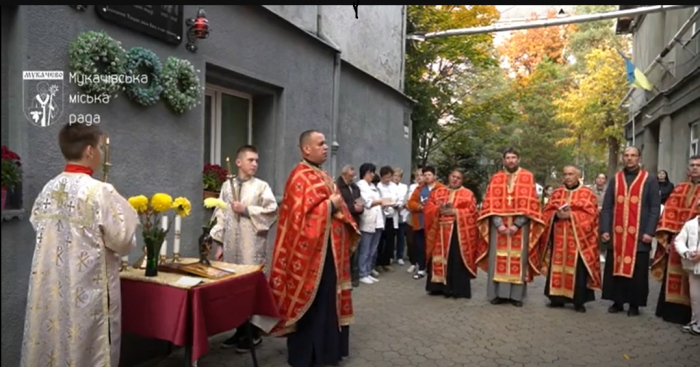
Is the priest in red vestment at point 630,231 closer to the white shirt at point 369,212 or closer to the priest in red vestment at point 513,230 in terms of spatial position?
the priest in red vestment at point 513,230

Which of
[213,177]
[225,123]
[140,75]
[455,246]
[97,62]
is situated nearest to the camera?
[97,62]

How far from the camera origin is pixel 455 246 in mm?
8008

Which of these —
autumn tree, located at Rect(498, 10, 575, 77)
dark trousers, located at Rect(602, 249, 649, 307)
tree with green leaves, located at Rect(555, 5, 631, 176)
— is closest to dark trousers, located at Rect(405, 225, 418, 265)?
dark trousers, located at Rect(602, 249, 649, 307)

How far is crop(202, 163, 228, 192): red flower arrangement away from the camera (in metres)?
6.16

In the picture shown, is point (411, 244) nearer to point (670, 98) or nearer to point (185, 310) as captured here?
point (185, 310)

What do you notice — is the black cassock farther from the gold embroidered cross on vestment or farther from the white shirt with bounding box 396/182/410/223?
the gold embroidered cross on vestment

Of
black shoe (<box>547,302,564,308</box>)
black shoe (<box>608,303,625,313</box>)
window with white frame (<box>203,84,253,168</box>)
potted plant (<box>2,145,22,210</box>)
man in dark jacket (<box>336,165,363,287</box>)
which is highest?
window with white frame (<box>203,84,253,168</box>)

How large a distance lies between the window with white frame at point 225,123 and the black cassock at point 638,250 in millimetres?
5055

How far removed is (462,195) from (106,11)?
17.5ft

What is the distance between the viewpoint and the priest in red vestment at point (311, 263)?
15.3 ft

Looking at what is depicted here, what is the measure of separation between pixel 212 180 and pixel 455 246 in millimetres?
3712

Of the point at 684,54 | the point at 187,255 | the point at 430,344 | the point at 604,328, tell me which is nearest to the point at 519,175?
the point at 604,328

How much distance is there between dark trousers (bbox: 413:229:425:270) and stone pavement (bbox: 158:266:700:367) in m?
1.92

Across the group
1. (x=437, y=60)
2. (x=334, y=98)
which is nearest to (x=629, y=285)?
(x=334, y=98)
